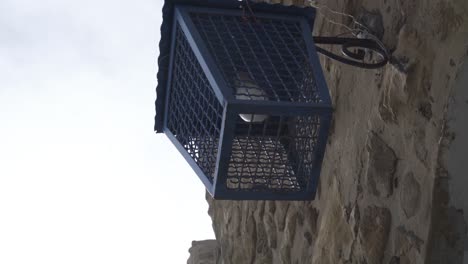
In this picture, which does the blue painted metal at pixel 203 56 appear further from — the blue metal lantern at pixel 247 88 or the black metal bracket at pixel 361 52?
the black metal bracket at pixel 361 52

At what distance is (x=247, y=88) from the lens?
2412mm

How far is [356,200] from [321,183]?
439 mm

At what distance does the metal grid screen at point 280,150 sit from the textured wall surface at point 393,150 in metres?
0.23

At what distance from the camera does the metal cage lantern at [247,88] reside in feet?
7.91

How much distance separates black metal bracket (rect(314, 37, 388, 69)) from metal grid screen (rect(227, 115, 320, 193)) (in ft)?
0.74

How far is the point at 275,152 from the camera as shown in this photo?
8.50ft

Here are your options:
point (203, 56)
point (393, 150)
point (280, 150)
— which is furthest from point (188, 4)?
point (393, 150)

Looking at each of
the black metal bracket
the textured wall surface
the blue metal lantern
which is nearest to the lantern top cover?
the blue metal lantern

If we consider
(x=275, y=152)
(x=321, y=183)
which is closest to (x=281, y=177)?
(x=275, y=152)

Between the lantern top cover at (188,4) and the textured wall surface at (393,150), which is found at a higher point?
the lantern top cover at (188,4)

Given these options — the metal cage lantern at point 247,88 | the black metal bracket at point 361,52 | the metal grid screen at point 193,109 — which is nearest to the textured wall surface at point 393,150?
the black metal bracket at point 361,52

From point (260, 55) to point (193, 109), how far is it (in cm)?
31

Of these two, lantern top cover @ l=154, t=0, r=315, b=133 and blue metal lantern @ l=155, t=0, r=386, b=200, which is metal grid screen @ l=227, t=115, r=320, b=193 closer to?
blue metal lantern @ l=155, t=0, r=386, b=200

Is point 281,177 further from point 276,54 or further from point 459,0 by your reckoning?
point 459,0
